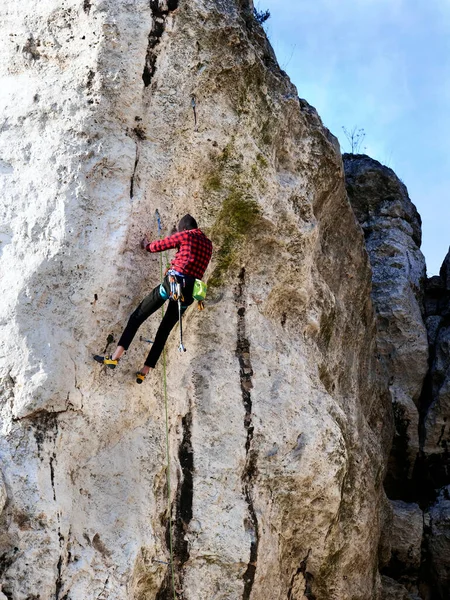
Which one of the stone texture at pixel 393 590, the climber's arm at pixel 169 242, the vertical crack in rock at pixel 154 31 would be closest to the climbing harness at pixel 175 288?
the climber's arm at pixel 169 242

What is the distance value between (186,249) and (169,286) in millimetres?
377

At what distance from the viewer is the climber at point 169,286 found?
24.2 feet

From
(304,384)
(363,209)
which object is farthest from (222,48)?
(363,209)

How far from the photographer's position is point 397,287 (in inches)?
567

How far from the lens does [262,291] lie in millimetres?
8719

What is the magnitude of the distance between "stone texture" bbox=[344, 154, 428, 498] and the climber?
7.19 meters

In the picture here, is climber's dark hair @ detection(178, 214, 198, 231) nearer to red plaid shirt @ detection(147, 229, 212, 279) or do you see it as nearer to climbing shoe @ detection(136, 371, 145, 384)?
red plaid shirt @ detection(147, 229, 212, 279)

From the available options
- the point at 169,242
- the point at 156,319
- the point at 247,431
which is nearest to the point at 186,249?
the point at 169,242

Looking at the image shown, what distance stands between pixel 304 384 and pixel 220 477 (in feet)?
4.69

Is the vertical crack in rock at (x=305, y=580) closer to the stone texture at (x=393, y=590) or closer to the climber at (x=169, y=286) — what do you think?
the climber at (x=169, y=286)

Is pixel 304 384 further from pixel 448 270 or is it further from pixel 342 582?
pixel 448 270

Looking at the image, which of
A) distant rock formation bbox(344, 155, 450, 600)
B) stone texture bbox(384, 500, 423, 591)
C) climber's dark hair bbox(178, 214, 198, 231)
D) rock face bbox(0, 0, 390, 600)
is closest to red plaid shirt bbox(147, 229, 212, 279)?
climber's dark hair bbox(178, 214, 198, 231)

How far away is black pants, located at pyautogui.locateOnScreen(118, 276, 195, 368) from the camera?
738 centimetres

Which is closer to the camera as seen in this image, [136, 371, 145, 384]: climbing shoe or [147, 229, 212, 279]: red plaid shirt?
[147, 229, 212, 279]: red plaid shirt
